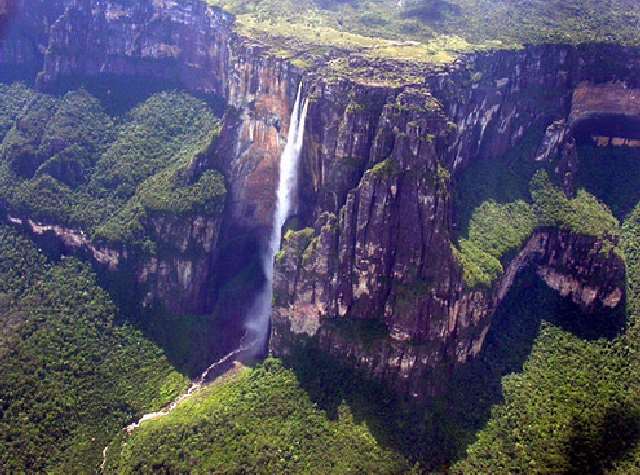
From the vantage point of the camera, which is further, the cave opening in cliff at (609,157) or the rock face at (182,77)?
the rock face at (182,77)

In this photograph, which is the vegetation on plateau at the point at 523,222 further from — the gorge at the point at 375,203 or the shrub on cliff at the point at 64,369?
the shrub on cliff at the point at 64,369

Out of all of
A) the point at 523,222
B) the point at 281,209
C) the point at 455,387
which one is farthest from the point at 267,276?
the point at 523,222

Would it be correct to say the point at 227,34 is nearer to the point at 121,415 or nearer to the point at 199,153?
the point at 199,153

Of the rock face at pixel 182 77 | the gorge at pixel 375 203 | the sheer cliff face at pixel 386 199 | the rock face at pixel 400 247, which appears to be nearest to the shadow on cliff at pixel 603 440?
the gorge at pixel 375 203

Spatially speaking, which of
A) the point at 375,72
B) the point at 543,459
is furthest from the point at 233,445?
the point at 375,72

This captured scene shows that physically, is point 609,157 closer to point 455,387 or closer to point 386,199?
point 386,199

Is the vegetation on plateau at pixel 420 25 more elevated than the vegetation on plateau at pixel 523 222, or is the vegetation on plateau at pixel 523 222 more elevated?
the vegetation on plateau at pixel 420 25
